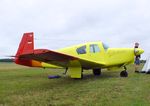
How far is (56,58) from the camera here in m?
14.1

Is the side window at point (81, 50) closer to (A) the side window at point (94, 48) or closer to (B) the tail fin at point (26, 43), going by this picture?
(A) the side window at point (94, 48)

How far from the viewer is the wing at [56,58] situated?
12.6 m

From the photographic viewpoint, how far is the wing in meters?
12.6

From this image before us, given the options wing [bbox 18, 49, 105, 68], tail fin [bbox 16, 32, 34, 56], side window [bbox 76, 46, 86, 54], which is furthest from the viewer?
tail fin [bbox 16, 32, 34, 56]

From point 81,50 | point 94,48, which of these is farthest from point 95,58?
point 81,50

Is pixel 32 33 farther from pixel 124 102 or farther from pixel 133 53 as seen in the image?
pixel 124 102

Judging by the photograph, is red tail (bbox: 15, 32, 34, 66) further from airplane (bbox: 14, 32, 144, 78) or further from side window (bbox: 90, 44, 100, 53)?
side window (bbox: 90, 44, 100, 53)

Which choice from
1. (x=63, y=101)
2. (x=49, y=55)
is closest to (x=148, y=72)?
(x=49, y=55)

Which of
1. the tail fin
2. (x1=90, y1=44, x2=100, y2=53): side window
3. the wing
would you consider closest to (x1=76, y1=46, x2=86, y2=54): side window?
(x1=90, y1=44, x2=100, y2=53): side window

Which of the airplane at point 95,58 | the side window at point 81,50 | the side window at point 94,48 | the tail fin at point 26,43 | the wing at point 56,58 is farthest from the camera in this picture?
the tail fin at point 26,43

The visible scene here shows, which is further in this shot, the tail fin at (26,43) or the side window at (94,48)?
the tail fin at (26,43)

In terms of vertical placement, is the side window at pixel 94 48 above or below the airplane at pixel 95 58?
above

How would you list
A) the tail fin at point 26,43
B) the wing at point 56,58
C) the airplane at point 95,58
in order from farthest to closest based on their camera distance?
the tail fin at point 26,43, the airplane at point 95,58, the wing at point 56,58

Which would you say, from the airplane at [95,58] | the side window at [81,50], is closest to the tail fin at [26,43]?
the airplane at [95,58]
